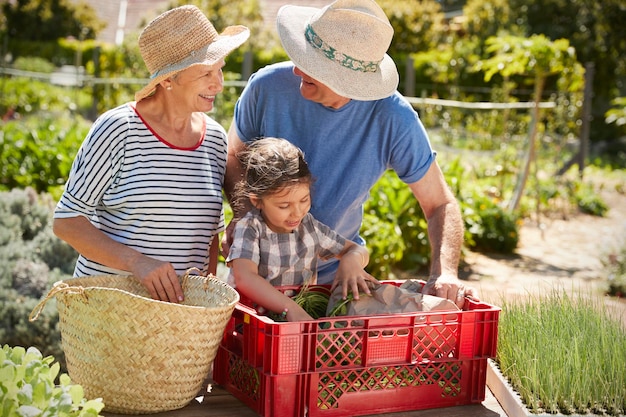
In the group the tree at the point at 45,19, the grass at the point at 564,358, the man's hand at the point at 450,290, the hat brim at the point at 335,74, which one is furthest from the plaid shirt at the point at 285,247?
the tree at the point at 45,19

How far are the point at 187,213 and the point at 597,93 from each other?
20.1m

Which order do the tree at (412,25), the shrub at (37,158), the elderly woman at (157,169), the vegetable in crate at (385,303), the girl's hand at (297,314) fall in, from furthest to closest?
the tree at (412,25)
the shrub at (37,158)
the elderly woman at (157,169)
the vegetable in crate at (385,303)
the girl's hand at (297,314)

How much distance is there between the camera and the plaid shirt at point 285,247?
100 inches

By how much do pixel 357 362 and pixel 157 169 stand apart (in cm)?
91

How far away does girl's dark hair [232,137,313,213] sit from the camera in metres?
2.49

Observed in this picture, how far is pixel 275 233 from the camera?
2615 mm

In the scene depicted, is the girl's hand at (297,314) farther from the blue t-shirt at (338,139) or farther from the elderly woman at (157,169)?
the blue t-shirt at (338,139)

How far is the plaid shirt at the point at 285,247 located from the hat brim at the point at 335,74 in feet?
1.44

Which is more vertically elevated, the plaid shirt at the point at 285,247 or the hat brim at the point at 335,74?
the hat brim at the point at 335,74

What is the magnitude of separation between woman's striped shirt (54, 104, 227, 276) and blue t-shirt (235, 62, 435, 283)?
0.38m

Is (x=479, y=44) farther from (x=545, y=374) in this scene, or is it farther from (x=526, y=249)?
(x=545, y=374)

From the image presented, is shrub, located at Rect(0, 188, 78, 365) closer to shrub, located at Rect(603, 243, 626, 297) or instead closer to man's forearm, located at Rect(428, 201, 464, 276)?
man's forearm, located at Rect(428, 201, 464, 276)

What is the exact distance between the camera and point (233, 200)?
2.68 meters

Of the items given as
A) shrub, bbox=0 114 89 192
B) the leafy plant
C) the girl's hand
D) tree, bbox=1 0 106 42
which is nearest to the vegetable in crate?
the girl's hand
